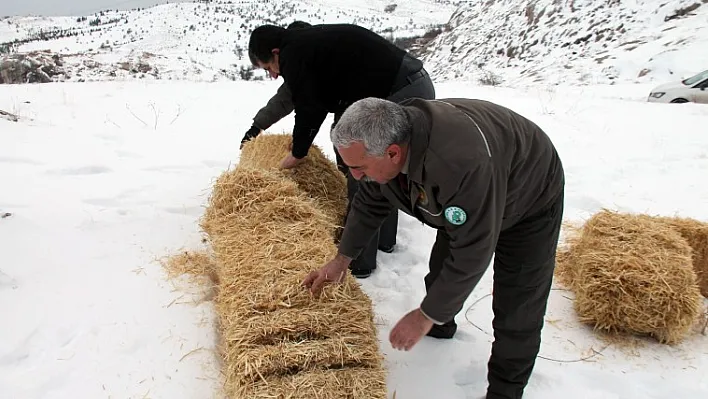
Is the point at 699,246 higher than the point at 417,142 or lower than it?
lower

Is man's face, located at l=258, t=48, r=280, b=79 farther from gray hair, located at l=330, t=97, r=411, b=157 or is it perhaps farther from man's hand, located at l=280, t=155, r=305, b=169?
gray hair, located at l=330, t=97, r=411, b=157

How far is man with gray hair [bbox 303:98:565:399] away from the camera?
5.54 feet

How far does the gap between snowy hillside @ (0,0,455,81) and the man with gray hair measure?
23.4m

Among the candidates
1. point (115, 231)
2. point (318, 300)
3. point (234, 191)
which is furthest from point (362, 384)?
point (115, 231)

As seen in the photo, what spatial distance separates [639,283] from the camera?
300 centimetres

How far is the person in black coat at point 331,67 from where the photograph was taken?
321 centimetres

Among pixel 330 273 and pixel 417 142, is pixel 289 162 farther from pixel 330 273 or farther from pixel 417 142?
pixel 417 142

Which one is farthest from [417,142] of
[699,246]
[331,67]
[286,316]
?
[699,246]

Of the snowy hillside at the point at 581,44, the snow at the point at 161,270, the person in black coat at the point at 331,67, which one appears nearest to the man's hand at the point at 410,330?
the snow at the point at 161,270

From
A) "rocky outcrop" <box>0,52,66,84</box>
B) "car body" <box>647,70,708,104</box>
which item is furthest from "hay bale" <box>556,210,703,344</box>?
"rocky outcrop" <box>0,52,66,84</box>

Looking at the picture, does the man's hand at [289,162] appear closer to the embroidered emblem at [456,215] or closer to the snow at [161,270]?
the snow at [161,270]

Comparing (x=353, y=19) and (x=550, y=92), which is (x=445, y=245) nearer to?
(x=550, y=92)

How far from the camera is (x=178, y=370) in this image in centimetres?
268

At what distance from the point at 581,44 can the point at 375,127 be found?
22.1 meters
